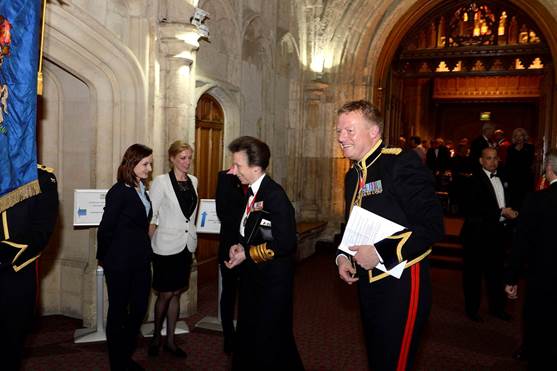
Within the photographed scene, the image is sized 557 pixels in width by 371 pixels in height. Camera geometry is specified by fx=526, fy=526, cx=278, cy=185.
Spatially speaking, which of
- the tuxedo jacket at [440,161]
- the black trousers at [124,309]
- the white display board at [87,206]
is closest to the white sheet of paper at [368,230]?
the black trousers at [124,309]

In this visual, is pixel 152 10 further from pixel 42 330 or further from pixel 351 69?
pixel 351 69

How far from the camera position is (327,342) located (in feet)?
15.1

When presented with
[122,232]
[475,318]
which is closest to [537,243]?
[475,318]

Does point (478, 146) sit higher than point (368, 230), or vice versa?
point (478, 146)

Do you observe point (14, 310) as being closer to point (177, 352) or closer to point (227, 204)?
point (177, 352)

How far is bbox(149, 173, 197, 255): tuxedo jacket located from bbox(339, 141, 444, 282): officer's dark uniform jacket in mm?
1936

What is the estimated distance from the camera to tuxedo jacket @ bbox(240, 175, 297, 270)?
2904 mm

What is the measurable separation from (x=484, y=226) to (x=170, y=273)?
314 centimetres

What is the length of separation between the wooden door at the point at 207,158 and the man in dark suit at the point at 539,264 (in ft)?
11.8

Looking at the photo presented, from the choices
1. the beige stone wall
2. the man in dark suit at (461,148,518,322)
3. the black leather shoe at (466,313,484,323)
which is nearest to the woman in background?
the man in dark suit at (461,148,518,322)

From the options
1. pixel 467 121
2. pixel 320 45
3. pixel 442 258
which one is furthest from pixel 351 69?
pixel 467 121

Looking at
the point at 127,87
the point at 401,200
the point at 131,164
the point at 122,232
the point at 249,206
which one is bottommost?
the point at 122,232

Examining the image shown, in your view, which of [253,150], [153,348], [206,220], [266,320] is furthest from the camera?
[206,220]

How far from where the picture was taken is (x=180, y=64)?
4918mm
